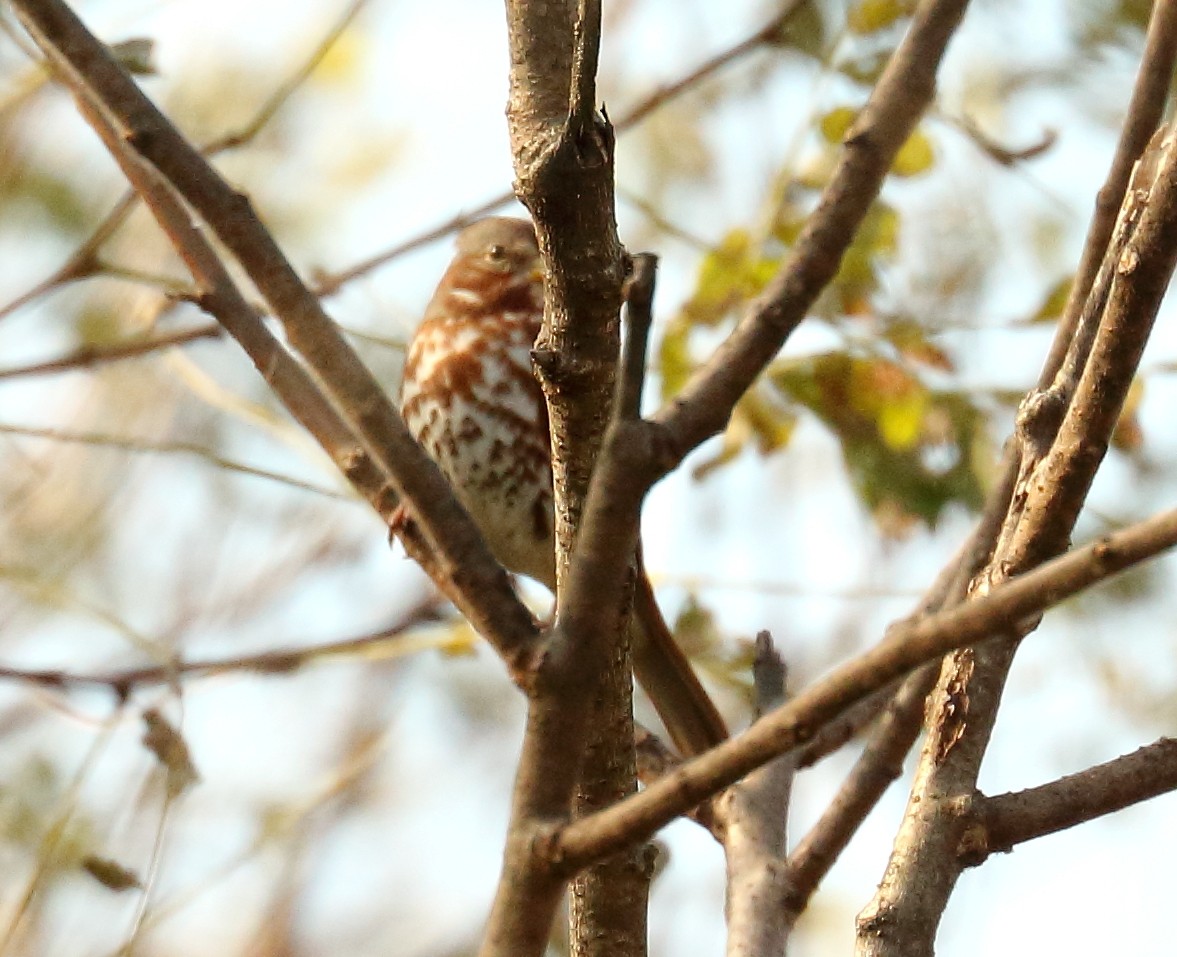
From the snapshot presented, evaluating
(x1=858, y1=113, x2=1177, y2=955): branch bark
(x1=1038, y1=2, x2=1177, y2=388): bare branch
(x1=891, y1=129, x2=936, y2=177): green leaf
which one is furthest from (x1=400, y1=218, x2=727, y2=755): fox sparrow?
(x1=858, y1=113, x2=1177, y2=955): branch bark

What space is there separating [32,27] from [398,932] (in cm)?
397

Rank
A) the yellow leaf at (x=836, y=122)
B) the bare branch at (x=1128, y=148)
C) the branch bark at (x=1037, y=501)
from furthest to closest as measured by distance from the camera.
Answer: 1. the yellow leaf at (x=836, y=122)
2. the bare branch at (x=1128, y=148)
3. the branch bark at (x=1037, y=501)

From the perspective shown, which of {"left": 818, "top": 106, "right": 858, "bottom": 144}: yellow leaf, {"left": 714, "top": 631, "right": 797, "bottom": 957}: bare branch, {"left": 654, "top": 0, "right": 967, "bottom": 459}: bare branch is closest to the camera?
{"left": 654, "top": 0, "right": 967, "bottom": 459}: bare branch

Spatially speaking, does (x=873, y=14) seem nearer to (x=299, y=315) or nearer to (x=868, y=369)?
(x=868, y=369)

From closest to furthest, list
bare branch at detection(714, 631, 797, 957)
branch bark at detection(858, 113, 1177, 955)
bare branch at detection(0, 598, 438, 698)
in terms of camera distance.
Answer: branch bark at detection(858, 113, 1177, 955)
bare branch at detection(714, 631, 797, 957)
bare branch at detection(0, 598, 438, 698)

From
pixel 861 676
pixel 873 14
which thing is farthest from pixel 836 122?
pixel 861 676

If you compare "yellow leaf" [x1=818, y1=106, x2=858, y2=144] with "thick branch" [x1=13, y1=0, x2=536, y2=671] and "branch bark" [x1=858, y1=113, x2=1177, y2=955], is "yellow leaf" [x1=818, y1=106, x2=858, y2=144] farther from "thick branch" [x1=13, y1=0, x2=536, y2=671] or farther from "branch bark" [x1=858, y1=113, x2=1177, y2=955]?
"thick branch" [x1=13, y1=0, x2=536, y2=671]

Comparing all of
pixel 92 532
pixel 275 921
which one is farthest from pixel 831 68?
pixel 275 921

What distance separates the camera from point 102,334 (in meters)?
3.74

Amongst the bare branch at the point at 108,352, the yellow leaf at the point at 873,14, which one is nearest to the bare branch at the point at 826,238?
the bare branch at the point at 108,352

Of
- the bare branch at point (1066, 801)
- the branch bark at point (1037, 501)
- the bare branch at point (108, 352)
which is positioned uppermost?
the bare branch at point (108, 352)

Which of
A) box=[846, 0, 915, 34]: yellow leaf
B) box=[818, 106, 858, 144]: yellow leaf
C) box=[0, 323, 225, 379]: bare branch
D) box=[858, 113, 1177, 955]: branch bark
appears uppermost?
box=[846, 0, 915, 34]: yellow leaf

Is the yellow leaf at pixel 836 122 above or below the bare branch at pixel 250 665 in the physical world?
above

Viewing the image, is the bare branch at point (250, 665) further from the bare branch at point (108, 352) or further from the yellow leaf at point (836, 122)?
the yellow leaf at point (836, 122)
